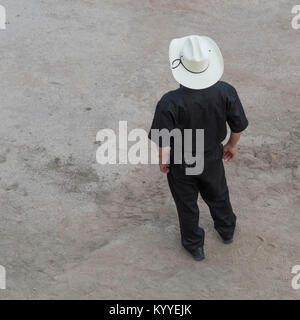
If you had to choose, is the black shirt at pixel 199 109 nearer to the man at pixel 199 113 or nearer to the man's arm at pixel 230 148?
the man at pixel 199 113

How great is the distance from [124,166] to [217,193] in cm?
144

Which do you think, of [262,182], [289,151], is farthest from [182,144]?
[289,151]

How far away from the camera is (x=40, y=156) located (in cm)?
595

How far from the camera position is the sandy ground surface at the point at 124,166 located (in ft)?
15.6

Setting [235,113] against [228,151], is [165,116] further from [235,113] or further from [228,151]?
[228,151]

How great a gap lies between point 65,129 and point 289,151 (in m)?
2.30

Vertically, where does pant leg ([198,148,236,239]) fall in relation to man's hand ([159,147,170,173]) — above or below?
below

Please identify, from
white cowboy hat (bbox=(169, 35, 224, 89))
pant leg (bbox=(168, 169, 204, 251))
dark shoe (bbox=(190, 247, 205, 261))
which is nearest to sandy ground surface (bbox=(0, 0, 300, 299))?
dark shoe (bbox=(190, 247, 205, 261))

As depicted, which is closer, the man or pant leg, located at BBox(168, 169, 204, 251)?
the man

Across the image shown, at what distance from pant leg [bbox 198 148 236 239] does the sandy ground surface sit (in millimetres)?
207

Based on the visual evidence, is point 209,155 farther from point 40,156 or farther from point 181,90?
point 40,156

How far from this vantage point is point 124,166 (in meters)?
5.80

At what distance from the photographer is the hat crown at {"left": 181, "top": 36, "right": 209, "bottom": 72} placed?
4.03 m

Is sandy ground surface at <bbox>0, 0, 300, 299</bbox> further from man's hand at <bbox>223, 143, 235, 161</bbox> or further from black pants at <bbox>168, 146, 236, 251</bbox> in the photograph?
man's hand at <bbox>223, 143, 235, 161</bbox>
